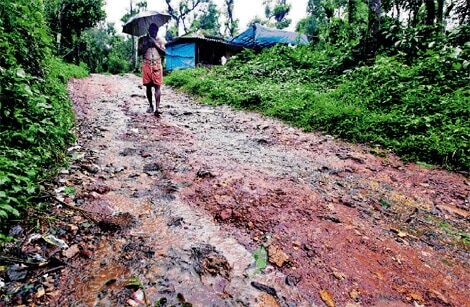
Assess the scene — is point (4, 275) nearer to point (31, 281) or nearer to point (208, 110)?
point (31, 281)

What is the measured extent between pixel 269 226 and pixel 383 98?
176 inches

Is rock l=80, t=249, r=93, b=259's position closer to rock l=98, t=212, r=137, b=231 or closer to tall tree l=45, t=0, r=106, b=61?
rock l=98, t=212, r=137, b=231

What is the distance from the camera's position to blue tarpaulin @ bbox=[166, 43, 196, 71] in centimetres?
2259

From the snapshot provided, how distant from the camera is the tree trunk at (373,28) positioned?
837 centimetres

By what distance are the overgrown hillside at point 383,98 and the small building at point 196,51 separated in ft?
43.2

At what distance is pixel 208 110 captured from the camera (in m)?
7.64

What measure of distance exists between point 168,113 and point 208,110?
1.10m

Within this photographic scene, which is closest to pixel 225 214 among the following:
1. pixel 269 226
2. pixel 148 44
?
pixel 269 226

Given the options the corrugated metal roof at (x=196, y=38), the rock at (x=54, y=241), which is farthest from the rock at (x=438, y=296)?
the corrugated metal roof at (x=196, y=38)

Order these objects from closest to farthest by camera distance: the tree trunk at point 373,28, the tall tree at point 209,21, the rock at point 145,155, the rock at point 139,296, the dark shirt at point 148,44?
1. the rock at point 139,296
2. the rock at point 145,155
3. the dark shirt at point 148,44
4. the tree trunk at point 373,28
5. the tall tree at point 209,21

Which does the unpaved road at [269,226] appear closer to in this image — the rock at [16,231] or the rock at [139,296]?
the rock at [139,296]

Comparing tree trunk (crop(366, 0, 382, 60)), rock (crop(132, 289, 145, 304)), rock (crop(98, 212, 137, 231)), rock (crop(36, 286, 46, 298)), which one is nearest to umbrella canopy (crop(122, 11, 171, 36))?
tree trunk (crop(366, 0, 382, 60))

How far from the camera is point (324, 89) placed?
7.94m

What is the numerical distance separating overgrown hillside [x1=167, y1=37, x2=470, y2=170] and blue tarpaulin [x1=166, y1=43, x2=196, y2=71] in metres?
13.2
